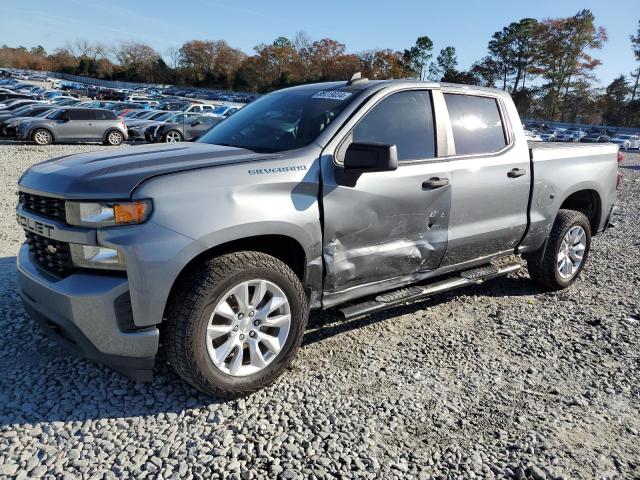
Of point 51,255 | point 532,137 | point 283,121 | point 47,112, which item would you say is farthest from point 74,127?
point 532,137

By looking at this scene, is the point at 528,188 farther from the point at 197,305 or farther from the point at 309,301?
the point at 197,305

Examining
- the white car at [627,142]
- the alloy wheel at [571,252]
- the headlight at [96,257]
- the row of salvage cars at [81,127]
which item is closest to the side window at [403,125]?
the headlight at [96,257]

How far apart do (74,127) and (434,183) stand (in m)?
18.3

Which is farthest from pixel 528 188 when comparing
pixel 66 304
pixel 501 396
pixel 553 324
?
pixel 66 304

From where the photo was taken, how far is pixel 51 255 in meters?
2.82

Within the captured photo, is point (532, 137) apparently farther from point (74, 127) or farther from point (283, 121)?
point (283, 121)

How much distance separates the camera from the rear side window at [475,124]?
157 inches

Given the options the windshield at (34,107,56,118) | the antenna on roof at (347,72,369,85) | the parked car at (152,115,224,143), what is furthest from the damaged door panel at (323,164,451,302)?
the windshield at (34,107,56,118)

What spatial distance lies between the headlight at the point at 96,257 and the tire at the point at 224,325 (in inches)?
14.8

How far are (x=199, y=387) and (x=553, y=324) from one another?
10.1ft

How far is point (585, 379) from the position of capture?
344 cm

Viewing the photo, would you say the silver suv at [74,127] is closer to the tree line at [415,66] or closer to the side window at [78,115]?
the side window at [78,115]

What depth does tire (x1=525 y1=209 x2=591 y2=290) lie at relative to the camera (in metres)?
4.86

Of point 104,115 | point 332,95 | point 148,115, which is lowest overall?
point 148,115
